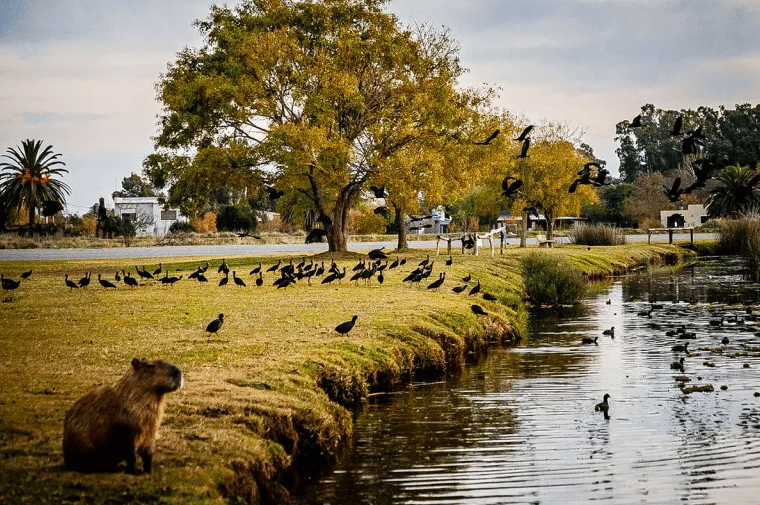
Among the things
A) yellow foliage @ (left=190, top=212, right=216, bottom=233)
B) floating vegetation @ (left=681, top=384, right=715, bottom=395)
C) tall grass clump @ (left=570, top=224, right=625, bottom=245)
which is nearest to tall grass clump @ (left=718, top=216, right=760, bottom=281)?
tall grass clump @ (left=570, top=224, right=625, bottom=245)

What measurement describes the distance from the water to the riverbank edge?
0.35 metres

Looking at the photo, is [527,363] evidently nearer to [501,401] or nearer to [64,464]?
[501,401]

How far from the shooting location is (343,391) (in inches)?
634

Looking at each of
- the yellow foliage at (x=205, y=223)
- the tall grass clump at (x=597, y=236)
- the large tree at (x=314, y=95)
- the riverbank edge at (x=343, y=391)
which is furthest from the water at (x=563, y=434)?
the yellow foliage at (x=205, y=223)

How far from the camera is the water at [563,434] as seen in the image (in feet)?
38.0

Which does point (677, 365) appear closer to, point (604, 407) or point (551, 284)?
point (604, 407)

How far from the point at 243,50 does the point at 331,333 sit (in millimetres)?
30049

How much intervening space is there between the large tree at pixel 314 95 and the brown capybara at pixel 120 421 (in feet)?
117

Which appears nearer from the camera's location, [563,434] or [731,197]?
[563,434]

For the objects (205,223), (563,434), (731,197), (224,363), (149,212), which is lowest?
(563,434)

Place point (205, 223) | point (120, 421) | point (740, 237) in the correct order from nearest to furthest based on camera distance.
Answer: point (120, 421), point (740, 237), point (205, 223)

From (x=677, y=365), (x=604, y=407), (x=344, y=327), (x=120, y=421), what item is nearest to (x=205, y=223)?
(x=344, y=327)

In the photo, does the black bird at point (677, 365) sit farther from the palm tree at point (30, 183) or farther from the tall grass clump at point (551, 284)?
the palm tree at point (30, 183)

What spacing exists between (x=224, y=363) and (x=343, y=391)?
2122 millimetres
